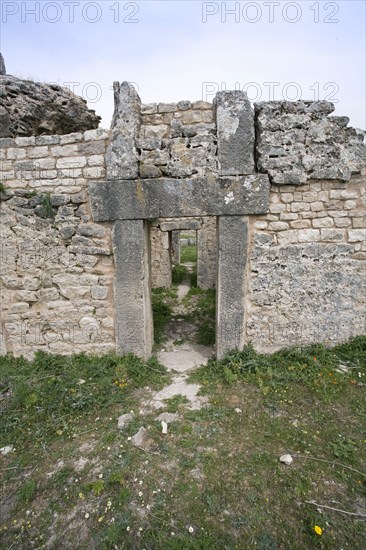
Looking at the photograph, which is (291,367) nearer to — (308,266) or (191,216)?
(308,266)

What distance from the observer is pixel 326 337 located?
3.79m

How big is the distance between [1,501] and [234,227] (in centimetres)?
346

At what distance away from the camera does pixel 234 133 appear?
3.28 metres

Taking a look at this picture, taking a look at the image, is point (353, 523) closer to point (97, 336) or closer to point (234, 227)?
point (234, 227)

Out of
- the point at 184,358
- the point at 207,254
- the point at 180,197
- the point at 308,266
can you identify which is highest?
the point at 180,197

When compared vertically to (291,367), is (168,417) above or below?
below

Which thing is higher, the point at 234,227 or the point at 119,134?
the point at 119,134

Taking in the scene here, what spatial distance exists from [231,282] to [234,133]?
1.83 metres

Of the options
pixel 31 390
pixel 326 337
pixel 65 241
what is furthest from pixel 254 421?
pixel 65 241

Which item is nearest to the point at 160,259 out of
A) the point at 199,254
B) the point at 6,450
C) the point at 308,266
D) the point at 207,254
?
the point at 199,254

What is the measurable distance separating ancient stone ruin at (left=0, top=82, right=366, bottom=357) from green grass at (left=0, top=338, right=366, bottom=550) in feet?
1.68

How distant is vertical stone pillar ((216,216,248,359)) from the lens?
3479 millimetres

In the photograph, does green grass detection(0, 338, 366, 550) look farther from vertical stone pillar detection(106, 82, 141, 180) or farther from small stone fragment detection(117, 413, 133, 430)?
vertical stone pillar detection(106, 82, 141, 180)

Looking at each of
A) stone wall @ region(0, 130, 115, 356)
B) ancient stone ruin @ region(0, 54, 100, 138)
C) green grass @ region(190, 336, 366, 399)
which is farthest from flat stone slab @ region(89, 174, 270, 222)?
green grass @ region(190, 336, 366, 399)
